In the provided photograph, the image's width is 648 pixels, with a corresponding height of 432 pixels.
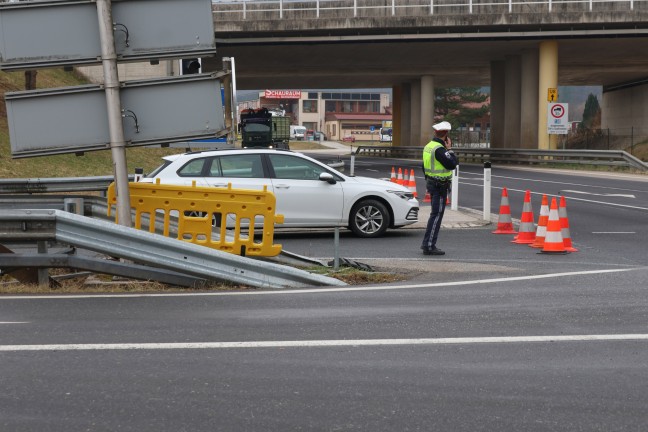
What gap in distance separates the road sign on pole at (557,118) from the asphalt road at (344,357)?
110ft

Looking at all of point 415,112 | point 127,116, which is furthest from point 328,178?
point 415,112

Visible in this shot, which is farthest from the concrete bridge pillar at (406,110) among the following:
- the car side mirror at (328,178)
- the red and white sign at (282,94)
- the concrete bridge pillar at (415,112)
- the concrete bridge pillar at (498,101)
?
the red and white sign at (282,94)

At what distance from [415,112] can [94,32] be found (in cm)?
5659

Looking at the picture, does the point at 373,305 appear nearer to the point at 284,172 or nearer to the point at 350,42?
the point at 284,172

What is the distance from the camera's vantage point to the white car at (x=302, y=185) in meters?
15.1

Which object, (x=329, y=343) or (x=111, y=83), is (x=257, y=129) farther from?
(x=329, y=343)

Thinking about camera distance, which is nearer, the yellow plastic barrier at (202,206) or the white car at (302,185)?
the yellow plastic barrier at (202,206)

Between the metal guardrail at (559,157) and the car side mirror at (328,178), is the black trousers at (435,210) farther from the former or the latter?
the metal guardrail at (559,157)

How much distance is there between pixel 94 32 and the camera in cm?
952

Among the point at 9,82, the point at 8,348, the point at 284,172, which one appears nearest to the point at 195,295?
the point at 8,348

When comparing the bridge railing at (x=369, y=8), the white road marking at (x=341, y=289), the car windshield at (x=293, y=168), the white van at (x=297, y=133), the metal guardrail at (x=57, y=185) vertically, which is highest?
the bridge railing at (x=369, y=8)

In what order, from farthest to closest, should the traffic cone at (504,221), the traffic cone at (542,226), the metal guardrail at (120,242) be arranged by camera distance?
the traffic cone at (504,221)
the traffic cone at (542,226)
the metal guardrail at (120,242)

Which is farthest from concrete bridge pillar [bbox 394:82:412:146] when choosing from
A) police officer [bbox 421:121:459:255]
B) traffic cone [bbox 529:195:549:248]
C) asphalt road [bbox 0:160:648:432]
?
asphalt road [bbox 0:160:648:432]

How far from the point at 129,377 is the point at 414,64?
5110 centimetres
